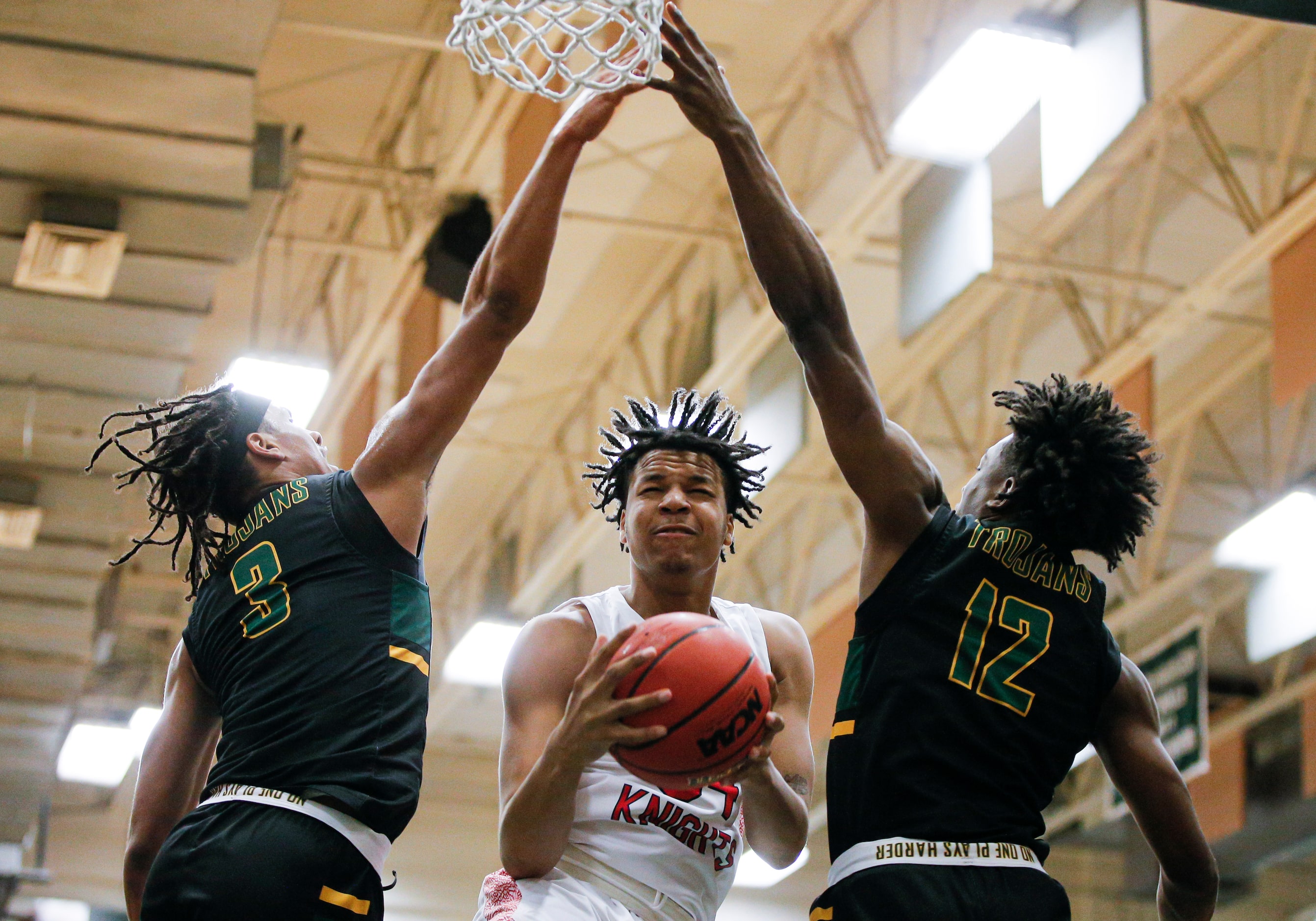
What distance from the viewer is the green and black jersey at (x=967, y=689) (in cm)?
397

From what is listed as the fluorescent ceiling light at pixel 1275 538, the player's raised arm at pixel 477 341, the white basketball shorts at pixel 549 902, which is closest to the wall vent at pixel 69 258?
the player's raised arm at pixel 477 341

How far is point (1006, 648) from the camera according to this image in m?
4.10

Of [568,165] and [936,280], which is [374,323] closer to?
[936,280]

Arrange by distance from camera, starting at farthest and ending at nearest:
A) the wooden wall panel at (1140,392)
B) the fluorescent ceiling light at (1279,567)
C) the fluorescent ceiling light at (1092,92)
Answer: the fluorescent ceiling light at (1279,567), the wooden wall panel at (1140,392), the fluorescent ceiling light at (1092,92)

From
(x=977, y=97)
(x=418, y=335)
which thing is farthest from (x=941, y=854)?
(x=418, y=335)

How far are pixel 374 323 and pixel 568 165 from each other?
8.01 metres

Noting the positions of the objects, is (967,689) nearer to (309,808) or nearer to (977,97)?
(309,808)

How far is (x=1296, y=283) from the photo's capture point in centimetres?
925

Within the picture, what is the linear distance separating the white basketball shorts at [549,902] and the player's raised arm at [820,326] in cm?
103

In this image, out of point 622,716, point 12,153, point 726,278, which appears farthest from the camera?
point 726,278

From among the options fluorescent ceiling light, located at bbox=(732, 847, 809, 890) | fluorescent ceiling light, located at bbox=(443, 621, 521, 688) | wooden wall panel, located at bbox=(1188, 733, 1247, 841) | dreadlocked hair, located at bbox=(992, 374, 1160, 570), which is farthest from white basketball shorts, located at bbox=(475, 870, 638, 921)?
fluorescent ceiling light, located at bbox=(732, 847, 809, 890)

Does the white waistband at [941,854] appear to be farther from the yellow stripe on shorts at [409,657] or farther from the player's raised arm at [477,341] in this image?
the player's raised arm at [477,341]

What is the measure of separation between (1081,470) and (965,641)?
56 cm

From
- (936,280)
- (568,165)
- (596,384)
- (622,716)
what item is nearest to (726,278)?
(596,384)
